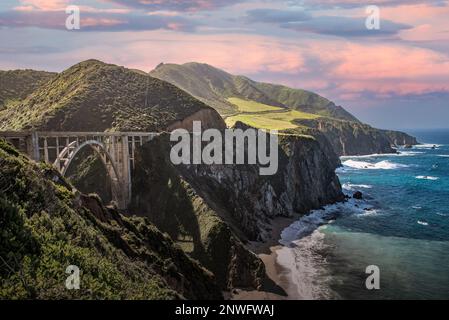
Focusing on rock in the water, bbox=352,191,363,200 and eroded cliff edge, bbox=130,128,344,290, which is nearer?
eroded cliff edge, bbox=130,128,344,290

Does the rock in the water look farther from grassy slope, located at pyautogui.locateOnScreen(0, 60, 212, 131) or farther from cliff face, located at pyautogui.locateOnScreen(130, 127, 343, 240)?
grassy slope, located at pyautogui.locateOnScreen(0, 60, 212, 131)

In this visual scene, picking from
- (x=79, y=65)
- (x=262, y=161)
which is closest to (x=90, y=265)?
(x=262, y=161)

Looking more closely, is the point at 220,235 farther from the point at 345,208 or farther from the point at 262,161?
the point at 345,208
